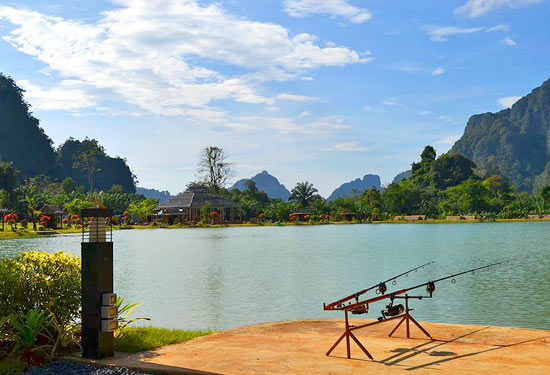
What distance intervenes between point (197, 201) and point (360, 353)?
89420 mm

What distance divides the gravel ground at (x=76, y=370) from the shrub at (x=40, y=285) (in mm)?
1110

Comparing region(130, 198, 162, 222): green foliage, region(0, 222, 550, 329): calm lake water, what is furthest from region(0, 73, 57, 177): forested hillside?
region(0, 222, 550, 329): calm lake water

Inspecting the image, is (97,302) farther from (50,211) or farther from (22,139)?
(22,139)

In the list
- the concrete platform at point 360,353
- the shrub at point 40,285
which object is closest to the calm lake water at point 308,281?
the concrete platform at point 360,353

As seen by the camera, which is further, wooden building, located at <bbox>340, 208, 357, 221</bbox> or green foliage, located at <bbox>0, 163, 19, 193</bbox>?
wooden building, located at <bbox>340, 208, 357, 221</bbox>

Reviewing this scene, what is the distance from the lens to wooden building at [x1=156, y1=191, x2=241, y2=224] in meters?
95.1

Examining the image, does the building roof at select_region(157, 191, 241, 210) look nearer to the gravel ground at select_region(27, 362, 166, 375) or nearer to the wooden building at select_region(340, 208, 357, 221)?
the wooden building at select_region(340, 208, 357, 221)

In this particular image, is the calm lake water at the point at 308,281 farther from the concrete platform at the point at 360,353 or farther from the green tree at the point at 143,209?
the green tree at the point at 143,209

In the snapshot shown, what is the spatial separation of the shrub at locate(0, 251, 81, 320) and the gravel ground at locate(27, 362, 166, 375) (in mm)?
1110

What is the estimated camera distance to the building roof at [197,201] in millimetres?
95812

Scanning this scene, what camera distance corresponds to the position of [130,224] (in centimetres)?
9088

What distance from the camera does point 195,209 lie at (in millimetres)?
96312

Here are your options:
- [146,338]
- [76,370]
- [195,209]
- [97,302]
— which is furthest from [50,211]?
[76,370]

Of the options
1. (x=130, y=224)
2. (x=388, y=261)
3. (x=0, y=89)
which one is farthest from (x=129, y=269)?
(x=0, y=89)
